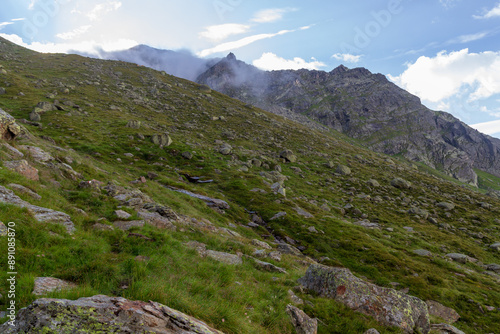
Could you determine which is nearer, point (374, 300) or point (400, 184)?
point (374, 300)

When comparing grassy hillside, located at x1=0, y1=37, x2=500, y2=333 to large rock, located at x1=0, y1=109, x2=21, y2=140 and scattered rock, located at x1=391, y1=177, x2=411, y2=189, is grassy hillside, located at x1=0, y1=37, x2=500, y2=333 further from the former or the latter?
scattered rock, located at x1=391, y1=177, x2=411, y2=189

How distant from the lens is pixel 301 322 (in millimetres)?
8555

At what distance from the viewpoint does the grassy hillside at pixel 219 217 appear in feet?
25.0

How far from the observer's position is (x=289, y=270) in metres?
14.4

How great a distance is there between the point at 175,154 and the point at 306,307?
38.0 meters

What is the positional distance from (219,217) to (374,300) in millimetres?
16756

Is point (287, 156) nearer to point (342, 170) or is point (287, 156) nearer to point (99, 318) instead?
point (342, 170)

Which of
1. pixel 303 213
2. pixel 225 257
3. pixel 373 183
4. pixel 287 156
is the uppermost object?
pixel 287 156

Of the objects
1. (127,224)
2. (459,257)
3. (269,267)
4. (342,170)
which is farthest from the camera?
(342,170)

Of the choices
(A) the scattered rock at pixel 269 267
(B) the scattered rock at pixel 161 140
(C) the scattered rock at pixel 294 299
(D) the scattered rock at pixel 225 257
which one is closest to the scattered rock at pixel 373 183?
(B) the scattered rock at pixel 161 140

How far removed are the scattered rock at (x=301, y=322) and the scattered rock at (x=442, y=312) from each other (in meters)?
13.7

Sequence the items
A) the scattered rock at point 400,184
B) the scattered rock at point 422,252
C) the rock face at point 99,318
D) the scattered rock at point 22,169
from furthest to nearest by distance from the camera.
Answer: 1. the scattered rock at point 400,184
2. the scattered rock at point 422,252
3. the scattered rock at point 22,169
4. the rock face at point 99,318

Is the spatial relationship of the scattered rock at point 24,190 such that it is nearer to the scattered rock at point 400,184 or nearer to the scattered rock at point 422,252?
the scattered rock at point 422,252

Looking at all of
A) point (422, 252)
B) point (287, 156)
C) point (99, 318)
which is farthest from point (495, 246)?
point (99, 318)
